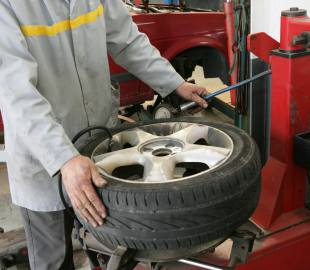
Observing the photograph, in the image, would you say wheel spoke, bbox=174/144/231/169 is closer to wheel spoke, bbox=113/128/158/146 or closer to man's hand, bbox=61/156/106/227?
wheel spoke, bbox=113/128/158/146

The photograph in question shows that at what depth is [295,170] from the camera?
1471 millimetres

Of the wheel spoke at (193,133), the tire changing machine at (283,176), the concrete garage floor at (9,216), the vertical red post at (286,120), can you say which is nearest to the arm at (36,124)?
the tire changing machine at (283,176)

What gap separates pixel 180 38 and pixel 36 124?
268 centimetres

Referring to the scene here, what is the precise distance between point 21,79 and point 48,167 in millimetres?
274

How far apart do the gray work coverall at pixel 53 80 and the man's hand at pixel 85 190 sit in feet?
0.20

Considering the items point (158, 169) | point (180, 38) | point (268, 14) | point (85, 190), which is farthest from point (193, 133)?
point (180, 38)

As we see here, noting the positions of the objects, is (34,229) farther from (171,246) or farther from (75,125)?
(171,246)

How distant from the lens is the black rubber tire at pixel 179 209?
0.97 meters

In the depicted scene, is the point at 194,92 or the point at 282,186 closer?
the point at 282,186

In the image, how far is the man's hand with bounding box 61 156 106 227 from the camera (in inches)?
40.2

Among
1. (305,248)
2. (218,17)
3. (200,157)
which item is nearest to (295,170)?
(305,248)

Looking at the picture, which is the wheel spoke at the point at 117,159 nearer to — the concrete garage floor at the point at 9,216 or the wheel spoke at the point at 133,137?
the wheel spoke at the point at 133,137

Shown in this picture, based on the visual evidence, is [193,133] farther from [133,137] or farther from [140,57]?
[140,57]

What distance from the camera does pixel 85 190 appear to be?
1.02 meters
